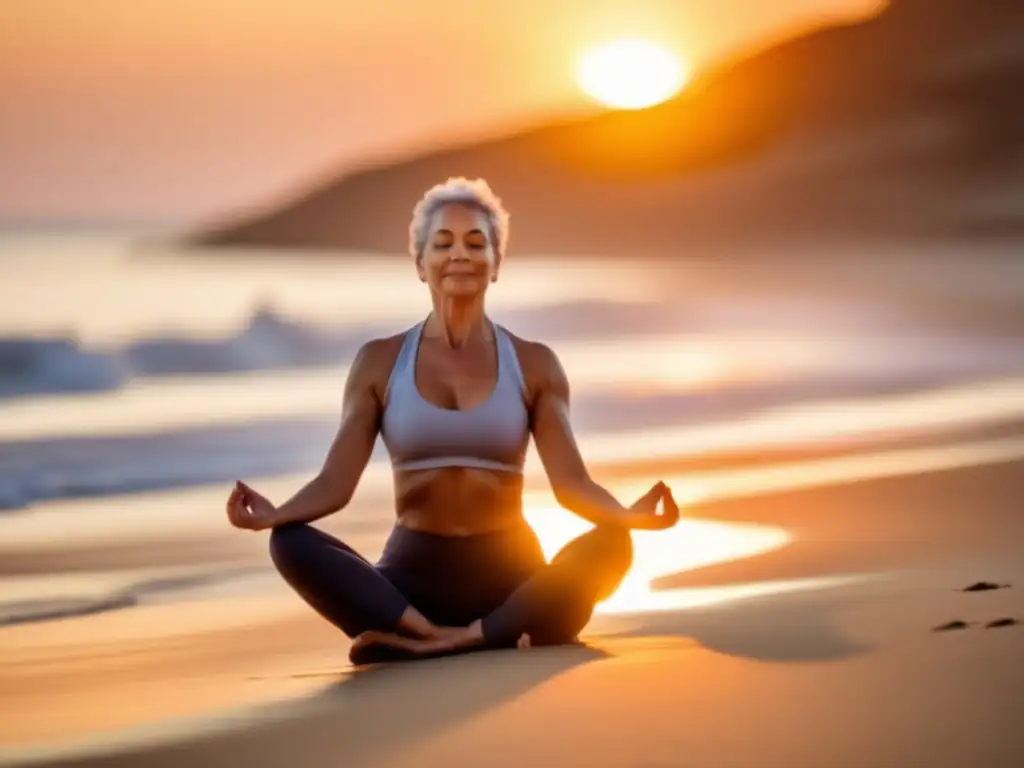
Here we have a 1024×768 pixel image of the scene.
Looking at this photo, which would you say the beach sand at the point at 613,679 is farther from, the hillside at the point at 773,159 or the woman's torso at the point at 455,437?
the hillside at the point at 773,159

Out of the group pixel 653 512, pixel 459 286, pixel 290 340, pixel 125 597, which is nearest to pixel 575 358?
pixel 290 340

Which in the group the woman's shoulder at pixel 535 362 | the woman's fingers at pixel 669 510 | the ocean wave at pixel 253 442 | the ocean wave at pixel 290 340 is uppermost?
the ocean wave at pixel 290 340

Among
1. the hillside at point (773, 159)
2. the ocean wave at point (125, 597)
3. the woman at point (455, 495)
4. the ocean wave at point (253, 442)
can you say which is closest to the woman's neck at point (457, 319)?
the woman at point (455, 495)

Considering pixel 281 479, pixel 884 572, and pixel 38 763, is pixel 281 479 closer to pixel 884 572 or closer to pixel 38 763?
pixel 884 572

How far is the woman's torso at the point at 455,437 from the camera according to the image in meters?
5.20

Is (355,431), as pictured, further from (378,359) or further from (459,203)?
(459,203)

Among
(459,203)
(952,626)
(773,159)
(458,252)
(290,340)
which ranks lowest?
(952,626)

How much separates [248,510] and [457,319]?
0.70 meters

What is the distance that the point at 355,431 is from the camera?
5305mm

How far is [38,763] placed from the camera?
4.19 metres

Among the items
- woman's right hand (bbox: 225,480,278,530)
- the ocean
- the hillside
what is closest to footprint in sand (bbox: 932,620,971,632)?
woman's right hand (bbox: 225,480,278,530)

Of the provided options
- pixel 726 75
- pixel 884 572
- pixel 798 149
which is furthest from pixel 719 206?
pixel 884 572

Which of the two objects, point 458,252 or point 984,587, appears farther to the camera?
point 984,587

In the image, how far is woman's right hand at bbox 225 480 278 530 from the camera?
5047 mm
